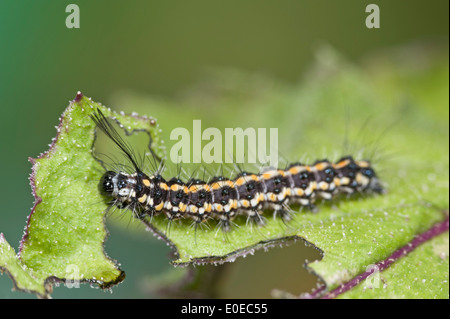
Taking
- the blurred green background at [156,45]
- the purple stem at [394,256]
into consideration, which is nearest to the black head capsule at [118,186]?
the purple stem at [394,256]

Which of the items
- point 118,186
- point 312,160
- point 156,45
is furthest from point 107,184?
point 156,45

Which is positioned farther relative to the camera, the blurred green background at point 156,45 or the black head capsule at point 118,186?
the blurred green background at point 156,45

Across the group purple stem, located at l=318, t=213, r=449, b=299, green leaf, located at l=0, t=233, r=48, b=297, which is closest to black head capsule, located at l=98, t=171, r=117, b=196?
green leaf, located at l=0, t=233, r=48, b=297

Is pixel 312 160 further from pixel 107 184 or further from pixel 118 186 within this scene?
pixel 107 184

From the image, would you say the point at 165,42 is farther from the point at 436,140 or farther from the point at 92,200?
the point at 92,200

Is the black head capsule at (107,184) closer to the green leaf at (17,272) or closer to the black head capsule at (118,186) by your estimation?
the black head capsule at (118,186)

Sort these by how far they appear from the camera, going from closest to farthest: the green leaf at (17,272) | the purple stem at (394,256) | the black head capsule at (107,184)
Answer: the green leaf at (17,272)
the purple stem at (394,256)
the black head capsule at (107,184)
